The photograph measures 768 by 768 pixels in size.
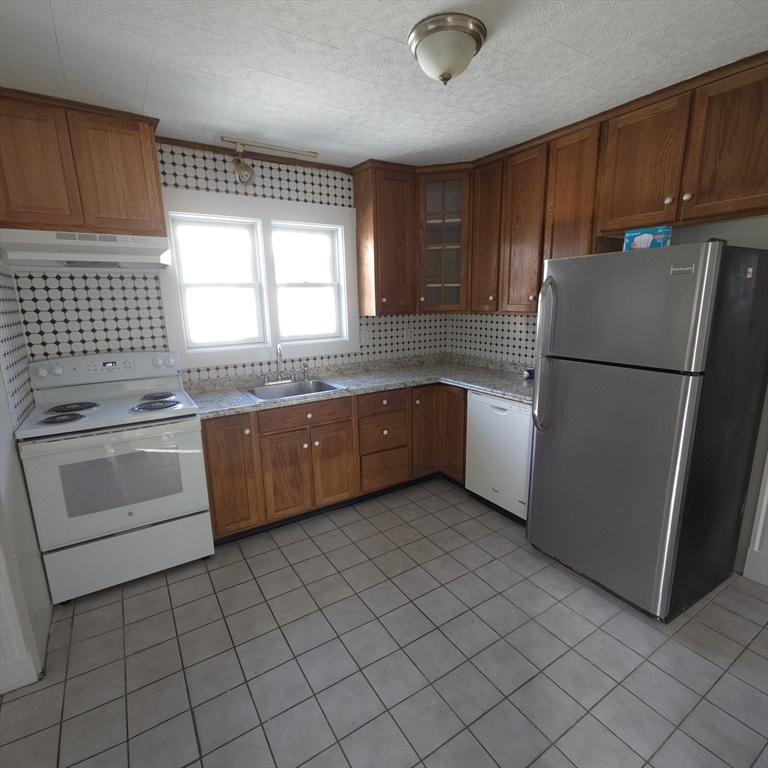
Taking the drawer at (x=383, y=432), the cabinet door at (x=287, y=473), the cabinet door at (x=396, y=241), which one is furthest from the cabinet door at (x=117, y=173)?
the drawer at (x=383, y=432)

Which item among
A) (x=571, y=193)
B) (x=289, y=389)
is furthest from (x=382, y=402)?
(x=571, y=193)

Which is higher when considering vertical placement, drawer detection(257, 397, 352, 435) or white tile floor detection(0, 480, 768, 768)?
drawer detection(257, 397, 352, 435)

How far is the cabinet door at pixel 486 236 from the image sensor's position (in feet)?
9.68

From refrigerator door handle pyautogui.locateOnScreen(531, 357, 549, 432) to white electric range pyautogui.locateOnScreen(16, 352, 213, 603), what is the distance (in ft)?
5.97

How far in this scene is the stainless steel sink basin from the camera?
9.75 feet

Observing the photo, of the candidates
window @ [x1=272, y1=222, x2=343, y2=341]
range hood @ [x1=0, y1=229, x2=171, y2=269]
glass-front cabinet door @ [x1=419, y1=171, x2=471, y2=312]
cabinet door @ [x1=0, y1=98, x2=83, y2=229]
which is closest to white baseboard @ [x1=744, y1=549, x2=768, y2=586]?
glass-front cabinet door @ [x1=419, y1=171, x2=471, y2=312]

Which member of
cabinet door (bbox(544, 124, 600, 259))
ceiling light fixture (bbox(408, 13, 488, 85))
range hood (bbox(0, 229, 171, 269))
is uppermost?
ceiling light fixture (bbox(408, 13, 488, 85))

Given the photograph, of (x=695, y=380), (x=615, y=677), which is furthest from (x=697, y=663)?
(x=695, y=380)

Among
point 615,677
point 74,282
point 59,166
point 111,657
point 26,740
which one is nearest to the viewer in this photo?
point 26,740

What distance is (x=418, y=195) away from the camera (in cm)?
321

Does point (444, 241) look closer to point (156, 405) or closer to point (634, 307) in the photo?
point (634, 307)

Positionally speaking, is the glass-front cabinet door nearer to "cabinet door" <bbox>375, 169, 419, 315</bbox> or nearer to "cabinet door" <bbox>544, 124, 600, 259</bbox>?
"cabinet door" <bbox>375, 169, 419, 315</bbox>

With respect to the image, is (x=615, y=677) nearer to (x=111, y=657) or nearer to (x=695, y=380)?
(x=695, y=380)

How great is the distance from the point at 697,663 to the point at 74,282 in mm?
3540
